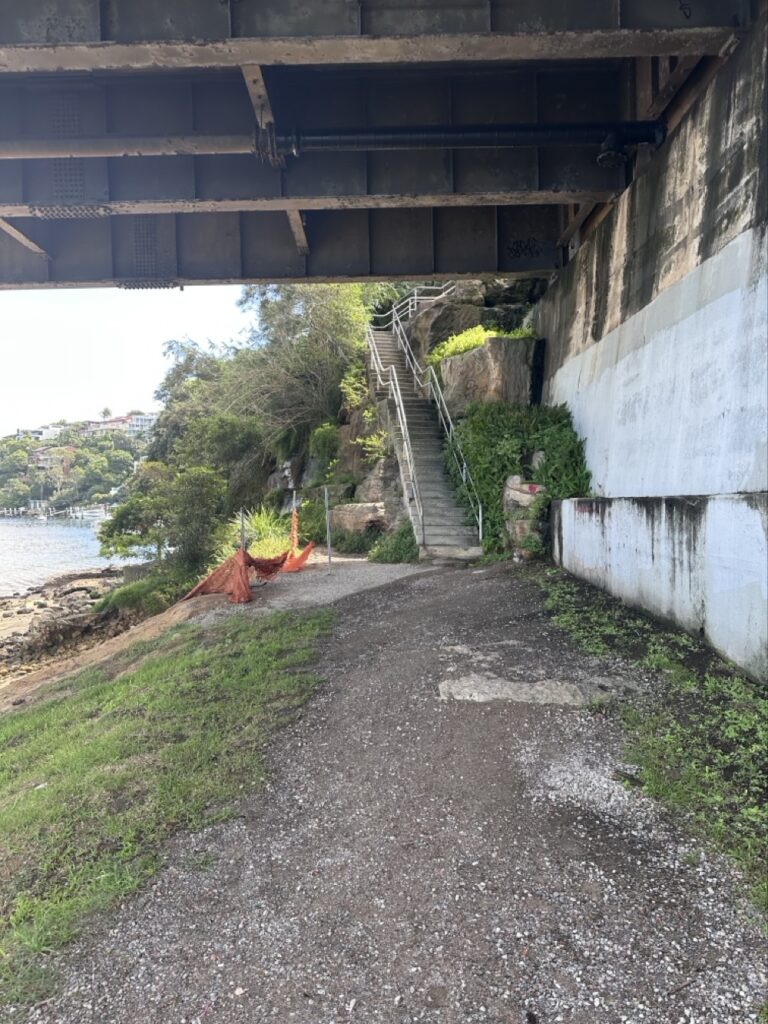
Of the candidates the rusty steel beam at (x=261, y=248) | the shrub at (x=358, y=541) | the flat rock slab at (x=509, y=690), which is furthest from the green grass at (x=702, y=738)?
the shrub at (x=358, y=541)

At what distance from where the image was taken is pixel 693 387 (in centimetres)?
695

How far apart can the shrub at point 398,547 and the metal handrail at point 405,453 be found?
11.5 inches

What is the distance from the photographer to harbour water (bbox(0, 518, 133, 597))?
3325cm

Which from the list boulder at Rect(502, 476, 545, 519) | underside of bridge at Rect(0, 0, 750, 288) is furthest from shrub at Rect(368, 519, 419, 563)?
underside of bridge at Rect(0, 0, 750, 288)

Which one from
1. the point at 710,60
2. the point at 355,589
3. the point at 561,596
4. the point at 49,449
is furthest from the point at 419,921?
the point at 49,449

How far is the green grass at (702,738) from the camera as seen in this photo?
3.61 m

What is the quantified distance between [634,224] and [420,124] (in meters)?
3.45

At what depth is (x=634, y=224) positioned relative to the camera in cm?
916

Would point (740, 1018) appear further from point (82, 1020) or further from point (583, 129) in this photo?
point (583, 129)

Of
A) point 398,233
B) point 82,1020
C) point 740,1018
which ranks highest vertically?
point 398,233

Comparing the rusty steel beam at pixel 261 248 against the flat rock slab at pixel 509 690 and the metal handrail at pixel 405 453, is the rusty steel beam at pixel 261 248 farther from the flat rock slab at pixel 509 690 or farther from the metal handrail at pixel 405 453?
the flat rock slab at pixel 509 690

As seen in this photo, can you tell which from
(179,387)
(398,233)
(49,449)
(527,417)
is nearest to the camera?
(398,233)

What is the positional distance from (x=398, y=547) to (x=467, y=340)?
6051mm

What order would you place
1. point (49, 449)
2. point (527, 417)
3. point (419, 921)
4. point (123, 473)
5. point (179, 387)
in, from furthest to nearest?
point (49, 449) < point (123, 473) < point (179, 387) < point (527, 417) < point (419, 921)
